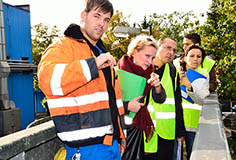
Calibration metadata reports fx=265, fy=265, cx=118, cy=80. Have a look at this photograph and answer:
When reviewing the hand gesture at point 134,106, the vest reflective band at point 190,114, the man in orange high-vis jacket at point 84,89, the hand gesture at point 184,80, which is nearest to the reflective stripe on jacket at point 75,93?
the man in orange high-vis jacket at point 84,89

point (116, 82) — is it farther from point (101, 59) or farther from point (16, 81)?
point (16, 81)

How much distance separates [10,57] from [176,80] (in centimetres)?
1732

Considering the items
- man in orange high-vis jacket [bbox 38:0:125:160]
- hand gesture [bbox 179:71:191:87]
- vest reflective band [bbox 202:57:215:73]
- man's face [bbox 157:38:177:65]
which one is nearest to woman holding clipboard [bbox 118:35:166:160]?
man's face [bbox 157:38:177:65]

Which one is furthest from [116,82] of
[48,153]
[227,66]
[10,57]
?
[10,57]

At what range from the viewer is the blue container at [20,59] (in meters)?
18.1

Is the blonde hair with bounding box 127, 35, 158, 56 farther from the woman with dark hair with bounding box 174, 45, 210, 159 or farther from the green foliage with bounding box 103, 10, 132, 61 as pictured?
the green foliage with bounding box 103, 10, 132, 61

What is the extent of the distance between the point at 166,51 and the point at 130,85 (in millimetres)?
846

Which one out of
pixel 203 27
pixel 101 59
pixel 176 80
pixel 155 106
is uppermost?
pixel 203 27

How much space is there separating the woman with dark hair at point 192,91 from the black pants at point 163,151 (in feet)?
2.07

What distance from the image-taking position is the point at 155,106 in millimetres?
3000

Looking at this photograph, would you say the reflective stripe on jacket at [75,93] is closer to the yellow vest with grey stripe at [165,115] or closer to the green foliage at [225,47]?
the yellow vest with grey stripe at [165,115]

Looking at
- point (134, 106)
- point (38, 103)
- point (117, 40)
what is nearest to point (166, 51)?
point (134, 106)

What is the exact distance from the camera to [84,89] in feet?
5.74

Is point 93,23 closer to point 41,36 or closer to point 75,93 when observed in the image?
point 75,93
